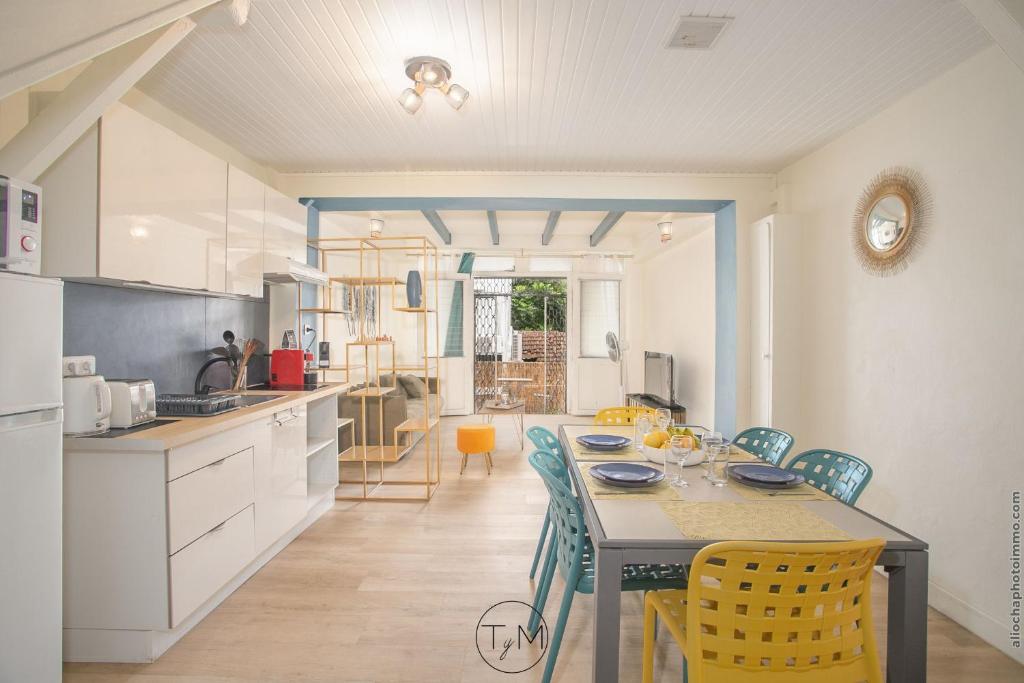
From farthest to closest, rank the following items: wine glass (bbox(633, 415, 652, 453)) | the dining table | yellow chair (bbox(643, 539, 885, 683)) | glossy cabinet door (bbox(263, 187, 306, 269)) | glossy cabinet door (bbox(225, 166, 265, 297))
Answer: glossy cabinet door (bbox(263, 187, 306, 269)) → glossy cabinet door (bbox(225, 166, 265, 297)) → wine glass (bbox(633, 415, 652, 453)) → the dining table → yellow chair (bbox(643, 539, 885, 683))

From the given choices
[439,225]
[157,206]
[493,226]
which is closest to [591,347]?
[493,226]

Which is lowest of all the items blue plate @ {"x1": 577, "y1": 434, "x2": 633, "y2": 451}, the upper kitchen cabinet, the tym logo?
the tym logo

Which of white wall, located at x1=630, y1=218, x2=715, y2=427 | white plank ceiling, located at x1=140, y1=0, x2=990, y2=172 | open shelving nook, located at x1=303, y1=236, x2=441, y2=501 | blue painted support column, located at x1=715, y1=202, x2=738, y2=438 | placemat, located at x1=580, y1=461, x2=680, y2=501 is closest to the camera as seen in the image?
placemat, located at x1=580, y1=461, x2=680, y2=501

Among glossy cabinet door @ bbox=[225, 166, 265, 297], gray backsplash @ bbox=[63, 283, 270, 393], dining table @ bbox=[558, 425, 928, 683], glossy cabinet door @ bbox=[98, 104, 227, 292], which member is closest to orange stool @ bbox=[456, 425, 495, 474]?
gray backsplash @ bbox=[63, 283, 270, 393]

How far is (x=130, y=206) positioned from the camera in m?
2.05

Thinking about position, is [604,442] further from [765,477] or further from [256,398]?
[256,398]

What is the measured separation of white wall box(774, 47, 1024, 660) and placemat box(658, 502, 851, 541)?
52.4 inches

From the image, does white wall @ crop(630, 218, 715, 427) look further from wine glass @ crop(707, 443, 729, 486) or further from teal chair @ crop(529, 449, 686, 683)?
teal chair @ crop(529, 449, 686, 683)

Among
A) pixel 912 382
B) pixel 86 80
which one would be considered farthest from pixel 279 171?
pixel 912 382

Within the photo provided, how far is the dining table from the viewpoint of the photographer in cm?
135

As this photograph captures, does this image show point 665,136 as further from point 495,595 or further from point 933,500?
point 495,595

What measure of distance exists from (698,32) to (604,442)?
1914mm

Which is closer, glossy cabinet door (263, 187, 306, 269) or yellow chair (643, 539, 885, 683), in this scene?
yellow chair (643, 539, 885, 683)

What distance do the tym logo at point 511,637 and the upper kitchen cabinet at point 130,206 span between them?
2.16 meters
